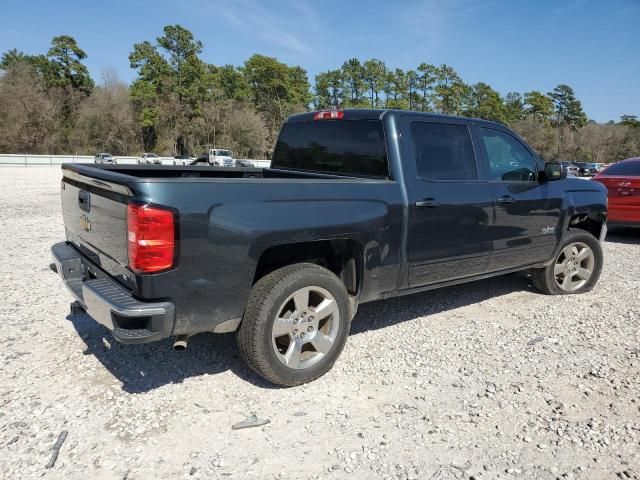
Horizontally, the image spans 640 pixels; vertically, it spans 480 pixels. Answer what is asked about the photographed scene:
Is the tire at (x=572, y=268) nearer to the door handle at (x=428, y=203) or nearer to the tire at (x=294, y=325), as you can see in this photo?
the door handle at (x=428, y=203)

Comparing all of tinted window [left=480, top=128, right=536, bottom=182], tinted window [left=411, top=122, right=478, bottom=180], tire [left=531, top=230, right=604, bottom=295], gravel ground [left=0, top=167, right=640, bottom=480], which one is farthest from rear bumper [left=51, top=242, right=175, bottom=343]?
tire [left=531, top=230, right=604, bottom=295]

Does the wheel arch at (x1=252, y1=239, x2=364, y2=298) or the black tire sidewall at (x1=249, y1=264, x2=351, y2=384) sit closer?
the black tire sidewall at (x1=249, y1=264, x2=351, y2=384)

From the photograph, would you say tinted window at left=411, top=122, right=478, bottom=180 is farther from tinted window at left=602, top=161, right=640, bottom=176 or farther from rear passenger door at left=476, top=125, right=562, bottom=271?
tinted window at left=602, top=161, right=640, bottom=176

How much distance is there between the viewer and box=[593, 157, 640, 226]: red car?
28.2 ft

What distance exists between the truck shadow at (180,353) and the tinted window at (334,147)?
1540 mm

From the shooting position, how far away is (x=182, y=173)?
185 inches

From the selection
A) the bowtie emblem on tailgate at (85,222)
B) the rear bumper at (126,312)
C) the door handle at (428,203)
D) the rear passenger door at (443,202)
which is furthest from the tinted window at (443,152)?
the bowtie emblem on tailgate at (85,222)

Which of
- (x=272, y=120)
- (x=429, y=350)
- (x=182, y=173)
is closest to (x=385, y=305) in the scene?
(x=429, y=350)

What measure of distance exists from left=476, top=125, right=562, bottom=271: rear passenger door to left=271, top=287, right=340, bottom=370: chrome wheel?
1.95 meters

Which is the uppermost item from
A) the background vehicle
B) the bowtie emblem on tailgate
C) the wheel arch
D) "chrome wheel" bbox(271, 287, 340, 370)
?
the bowtie emblem on tailgate

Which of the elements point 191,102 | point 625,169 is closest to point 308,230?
point 625,169

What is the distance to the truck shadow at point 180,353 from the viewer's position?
3414 millimetres

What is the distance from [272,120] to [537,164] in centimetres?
7515

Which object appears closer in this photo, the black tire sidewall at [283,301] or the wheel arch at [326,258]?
the black tire sidewall at [283,301]
